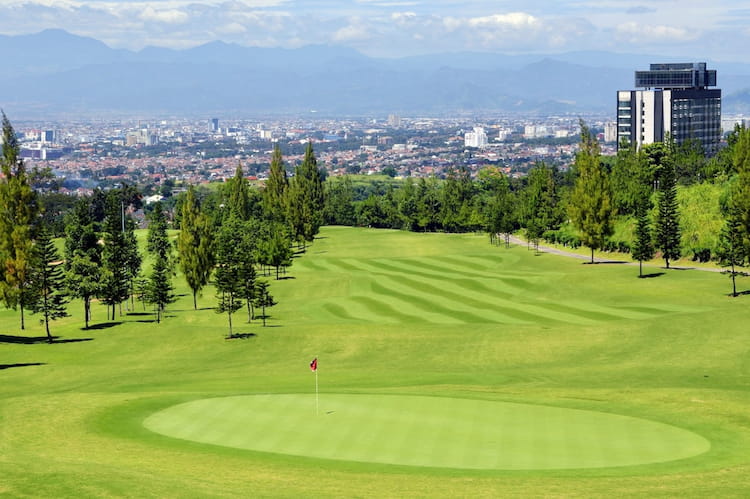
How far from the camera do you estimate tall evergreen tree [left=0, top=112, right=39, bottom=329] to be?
61344mm

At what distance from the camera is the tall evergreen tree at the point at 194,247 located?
83.1m

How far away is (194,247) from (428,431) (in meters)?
57.4

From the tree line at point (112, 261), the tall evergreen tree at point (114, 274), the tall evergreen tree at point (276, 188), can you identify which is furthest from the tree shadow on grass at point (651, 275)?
the tall evergreen tree at point (276, 188)

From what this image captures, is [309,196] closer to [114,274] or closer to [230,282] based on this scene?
[114,274]

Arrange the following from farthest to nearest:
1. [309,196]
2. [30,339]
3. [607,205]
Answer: [309,196], [607,205], [30,339]

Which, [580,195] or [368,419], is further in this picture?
[580,195]

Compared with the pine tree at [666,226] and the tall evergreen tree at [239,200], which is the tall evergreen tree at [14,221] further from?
the tall evergreen tree at [239,200]

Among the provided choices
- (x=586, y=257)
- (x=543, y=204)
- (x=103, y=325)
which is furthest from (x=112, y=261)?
(x=543, y=204)

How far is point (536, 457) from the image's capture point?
27.2m

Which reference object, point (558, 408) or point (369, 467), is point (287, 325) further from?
point (369, 467)

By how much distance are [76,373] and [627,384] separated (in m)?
28.6

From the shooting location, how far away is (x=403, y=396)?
3628cm

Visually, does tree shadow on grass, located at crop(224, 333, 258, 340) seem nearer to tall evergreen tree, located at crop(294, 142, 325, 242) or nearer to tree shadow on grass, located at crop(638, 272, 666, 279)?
tree shadow on grass, located at crop(638, 272, 666, 279)

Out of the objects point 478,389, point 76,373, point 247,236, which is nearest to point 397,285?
point 247,236
